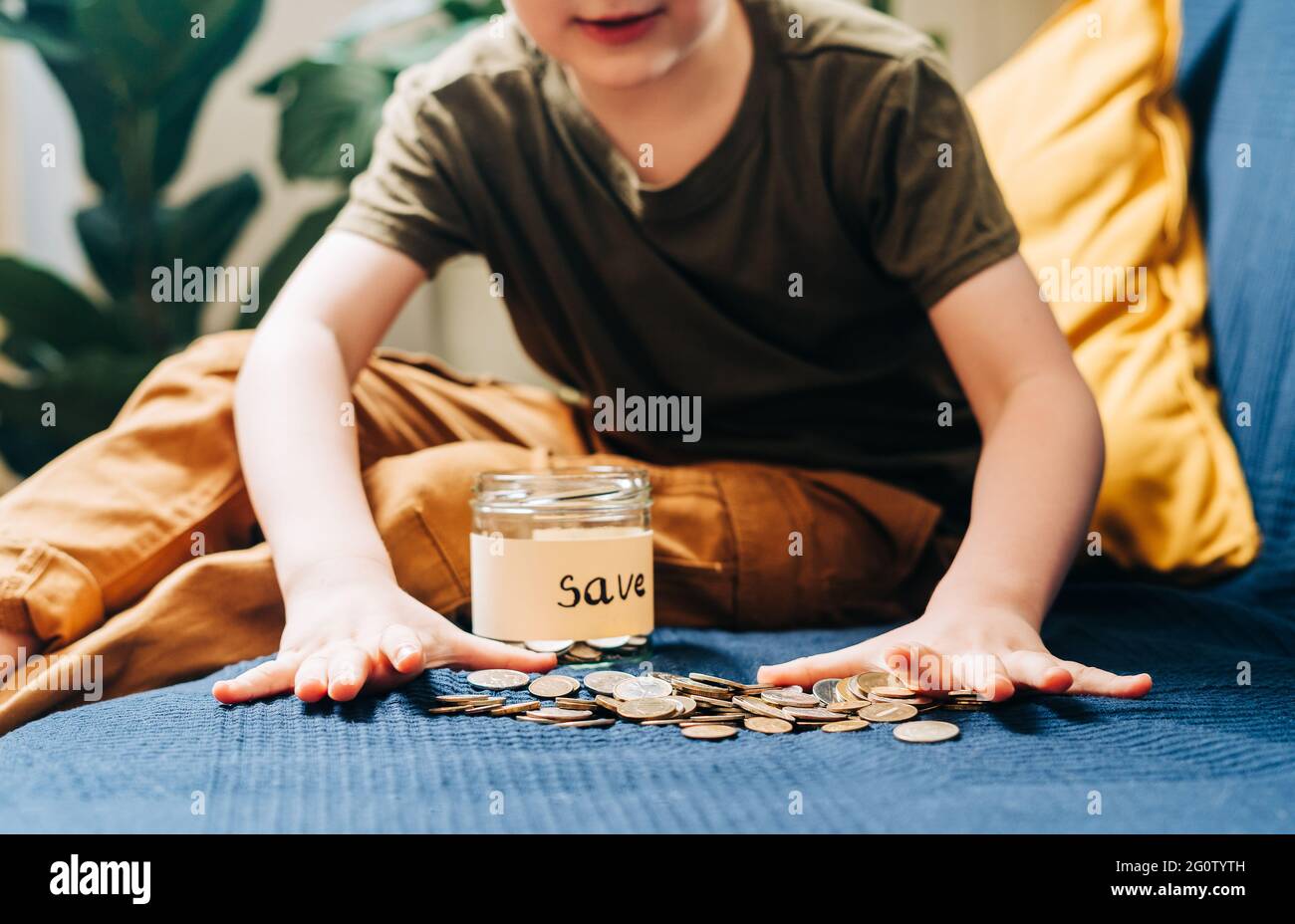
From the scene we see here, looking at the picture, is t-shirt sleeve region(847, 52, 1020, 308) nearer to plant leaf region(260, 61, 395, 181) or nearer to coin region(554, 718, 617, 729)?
coin region(554, 718, 617, 729)

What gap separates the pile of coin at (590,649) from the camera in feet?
2.50

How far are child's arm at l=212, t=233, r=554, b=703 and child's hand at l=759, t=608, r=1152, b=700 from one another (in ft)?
0.57

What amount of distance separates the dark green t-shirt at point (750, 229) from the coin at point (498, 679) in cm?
39

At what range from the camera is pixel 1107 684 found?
646 millimetres

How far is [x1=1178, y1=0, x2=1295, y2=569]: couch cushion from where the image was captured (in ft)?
3.05

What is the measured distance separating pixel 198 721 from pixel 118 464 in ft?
0.99

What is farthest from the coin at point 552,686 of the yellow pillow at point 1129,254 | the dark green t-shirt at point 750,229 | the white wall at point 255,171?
the white wall at point 255,171

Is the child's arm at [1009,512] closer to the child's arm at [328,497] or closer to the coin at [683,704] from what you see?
the coin at [683,704]

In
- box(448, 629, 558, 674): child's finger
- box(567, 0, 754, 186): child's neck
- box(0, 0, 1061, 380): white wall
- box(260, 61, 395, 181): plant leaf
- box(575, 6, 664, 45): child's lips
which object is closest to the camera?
box(448, 629, 558, 674): child's finger

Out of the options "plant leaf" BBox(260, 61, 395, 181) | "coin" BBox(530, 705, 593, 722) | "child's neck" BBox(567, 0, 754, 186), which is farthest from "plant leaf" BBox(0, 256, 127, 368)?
"coin" BBox(530, 705, 593, 722)

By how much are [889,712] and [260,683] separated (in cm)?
35

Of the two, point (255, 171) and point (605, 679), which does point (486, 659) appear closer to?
point (605, 679)

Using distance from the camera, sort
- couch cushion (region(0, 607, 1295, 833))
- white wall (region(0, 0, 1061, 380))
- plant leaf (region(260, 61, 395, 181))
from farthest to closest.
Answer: white wall (region(0, 0, 1061, 380)), plant leaf (region(260, 61, 395, 181)), couch cushion (region(0, 607, 1295, 833))

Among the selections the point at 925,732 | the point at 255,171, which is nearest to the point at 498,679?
the point at 925,732
